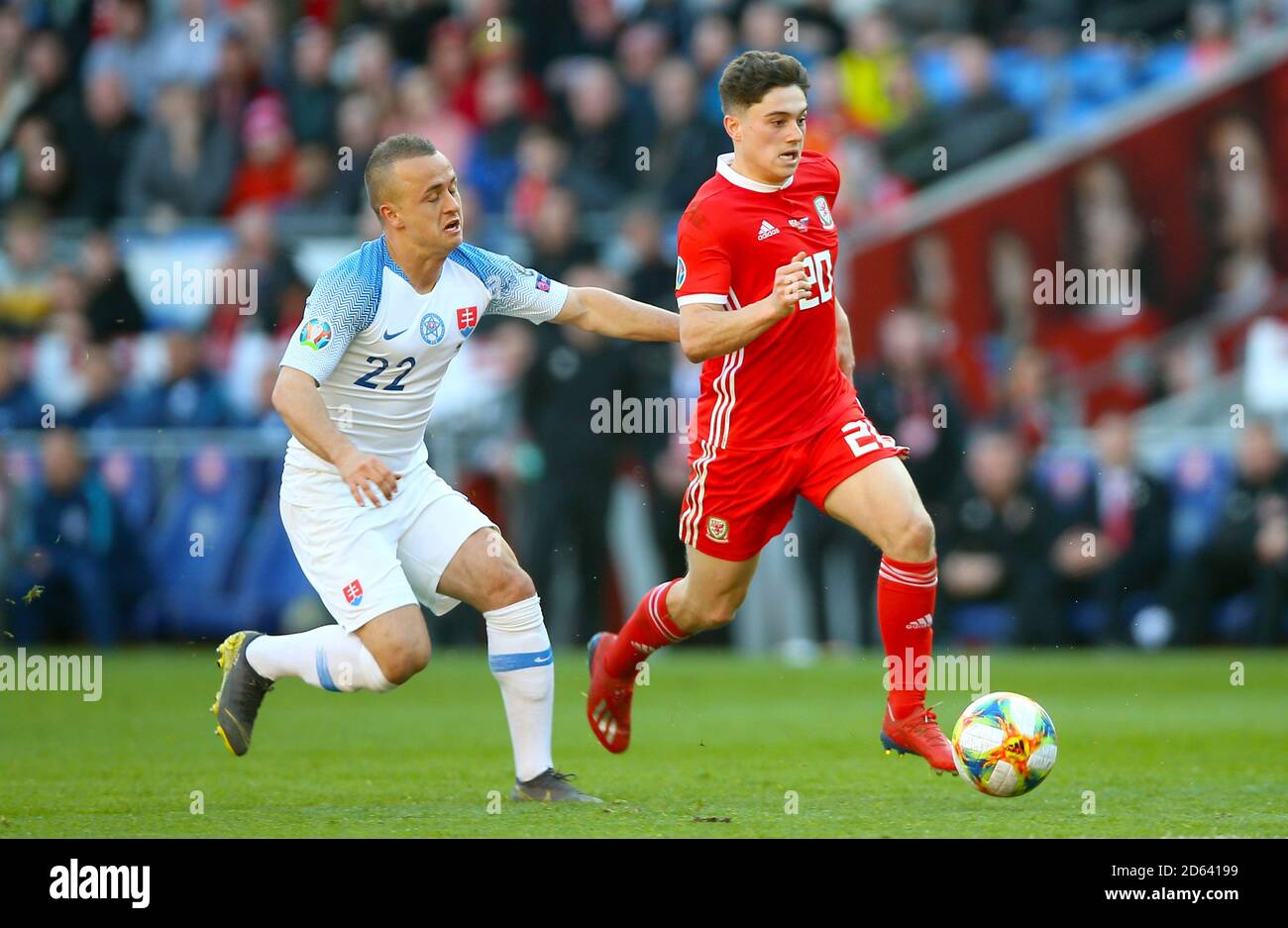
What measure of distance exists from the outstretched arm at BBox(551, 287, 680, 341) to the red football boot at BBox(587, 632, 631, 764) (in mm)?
1508

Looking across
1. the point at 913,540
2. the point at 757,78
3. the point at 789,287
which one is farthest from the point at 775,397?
the point at 757,78

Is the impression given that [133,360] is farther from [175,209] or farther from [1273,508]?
[1273,508]

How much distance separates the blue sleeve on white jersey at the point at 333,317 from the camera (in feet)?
24.5

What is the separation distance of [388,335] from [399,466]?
631 mm

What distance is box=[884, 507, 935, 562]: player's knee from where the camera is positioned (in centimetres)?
776

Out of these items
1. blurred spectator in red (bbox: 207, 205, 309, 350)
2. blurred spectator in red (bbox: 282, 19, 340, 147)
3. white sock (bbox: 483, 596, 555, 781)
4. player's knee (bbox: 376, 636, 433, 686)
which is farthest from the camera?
blurred spectator in red (bbox: 282, 19, 340, 147)

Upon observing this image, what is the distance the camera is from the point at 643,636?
28.7ft

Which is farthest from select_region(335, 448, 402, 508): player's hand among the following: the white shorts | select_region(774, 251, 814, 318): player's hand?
select_region(774, 251, 814, 318): player's hand

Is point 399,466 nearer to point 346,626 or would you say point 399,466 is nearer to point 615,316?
point 346,626

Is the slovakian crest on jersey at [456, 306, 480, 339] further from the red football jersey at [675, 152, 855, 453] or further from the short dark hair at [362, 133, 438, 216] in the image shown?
the red football jersey at [675, 152, 855, 453]

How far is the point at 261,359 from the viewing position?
16.2 metres

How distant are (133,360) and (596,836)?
1095cm

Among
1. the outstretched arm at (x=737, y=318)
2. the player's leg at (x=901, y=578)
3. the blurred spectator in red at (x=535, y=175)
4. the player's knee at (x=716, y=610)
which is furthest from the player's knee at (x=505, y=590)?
the blurred spectator in red at (x=535, y=175)
